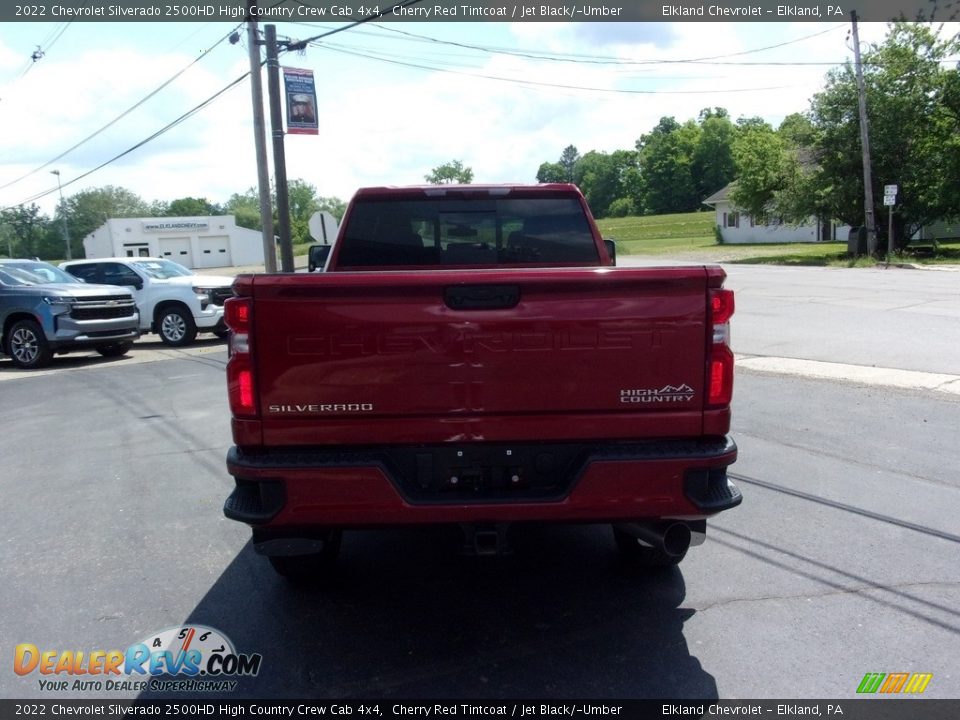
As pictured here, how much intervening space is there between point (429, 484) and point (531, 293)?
908 mm

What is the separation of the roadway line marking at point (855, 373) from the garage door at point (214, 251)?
72.5 metres

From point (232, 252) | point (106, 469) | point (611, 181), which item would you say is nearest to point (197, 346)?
point (106, 469)

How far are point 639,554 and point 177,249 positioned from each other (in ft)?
255

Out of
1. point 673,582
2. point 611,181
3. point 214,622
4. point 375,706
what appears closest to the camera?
point 375,706

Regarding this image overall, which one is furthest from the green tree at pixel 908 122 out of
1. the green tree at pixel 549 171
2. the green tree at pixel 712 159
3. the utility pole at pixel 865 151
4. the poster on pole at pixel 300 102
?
the green tree at pixel 549 171

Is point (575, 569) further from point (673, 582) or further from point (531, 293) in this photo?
point (531, 293)

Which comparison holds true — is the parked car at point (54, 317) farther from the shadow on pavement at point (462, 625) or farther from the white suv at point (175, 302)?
the shadow on pavement at point (462, 625)

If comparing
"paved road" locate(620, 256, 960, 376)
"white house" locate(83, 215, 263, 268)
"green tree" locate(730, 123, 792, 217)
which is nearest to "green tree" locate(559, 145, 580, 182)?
"white house" locate(83, 215, 263, 268)

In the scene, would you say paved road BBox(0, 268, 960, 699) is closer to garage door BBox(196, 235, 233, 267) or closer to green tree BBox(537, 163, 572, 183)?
garage door BBox(196, 235, 233, 267)

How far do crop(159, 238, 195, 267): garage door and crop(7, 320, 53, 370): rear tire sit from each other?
6421cm

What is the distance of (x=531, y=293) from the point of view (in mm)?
3223

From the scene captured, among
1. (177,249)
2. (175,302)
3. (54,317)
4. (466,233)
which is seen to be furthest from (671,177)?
(466,233)

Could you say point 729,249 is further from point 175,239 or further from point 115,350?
point 175,239

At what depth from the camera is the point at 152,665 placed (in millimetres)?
3496
